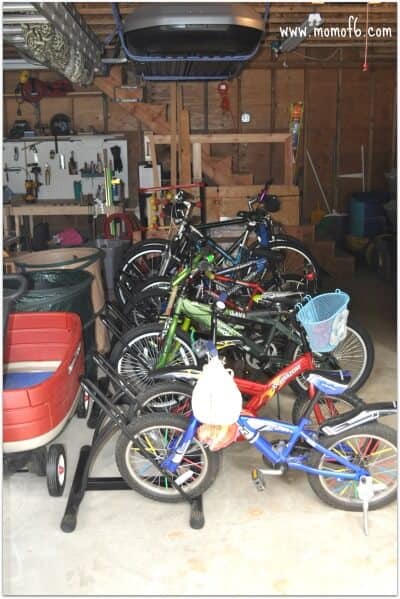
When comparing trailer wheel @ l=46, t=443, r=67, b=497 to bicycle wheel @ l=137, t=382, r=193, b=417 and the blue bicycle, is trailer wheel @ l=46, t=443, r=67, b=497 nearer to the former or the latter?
the blue bicycle

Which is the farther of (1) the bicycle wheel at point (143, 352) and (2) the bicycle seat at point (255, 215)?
(2) the bicycle seat at point (255, 215)

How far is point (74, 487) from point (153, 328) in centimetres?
110

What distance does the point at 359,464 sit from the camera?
284cm

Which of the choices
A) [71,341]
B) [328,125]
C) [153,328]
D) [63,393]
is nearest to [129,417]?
[63,393]

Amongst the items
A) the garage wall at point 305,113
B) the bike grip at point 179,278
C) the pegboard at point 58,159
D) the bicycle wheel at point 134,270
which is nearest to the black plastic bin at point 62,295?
the bike grip at point 179,278

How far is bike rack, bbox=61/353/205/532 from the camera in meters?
2.82

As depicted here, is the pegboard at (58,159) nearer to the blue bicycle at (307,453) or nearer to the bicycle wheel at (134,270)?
the bicycle wheel at (134,270)

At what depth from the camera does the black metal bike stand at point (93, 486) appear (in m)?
2.79

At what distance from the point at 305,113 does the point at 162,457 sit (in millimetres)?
7153

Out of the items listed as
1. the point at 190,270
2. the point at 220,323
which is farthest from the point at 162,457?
the point at 190,270

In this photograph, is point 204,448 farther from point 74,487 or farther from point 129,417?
point 74,487

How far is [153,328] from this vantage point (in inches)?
148

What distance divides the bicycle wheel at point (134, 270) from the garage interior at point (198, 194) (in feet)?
0.31

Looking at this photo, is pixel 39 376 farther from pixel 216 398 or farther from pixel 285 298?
pixel 285 298
